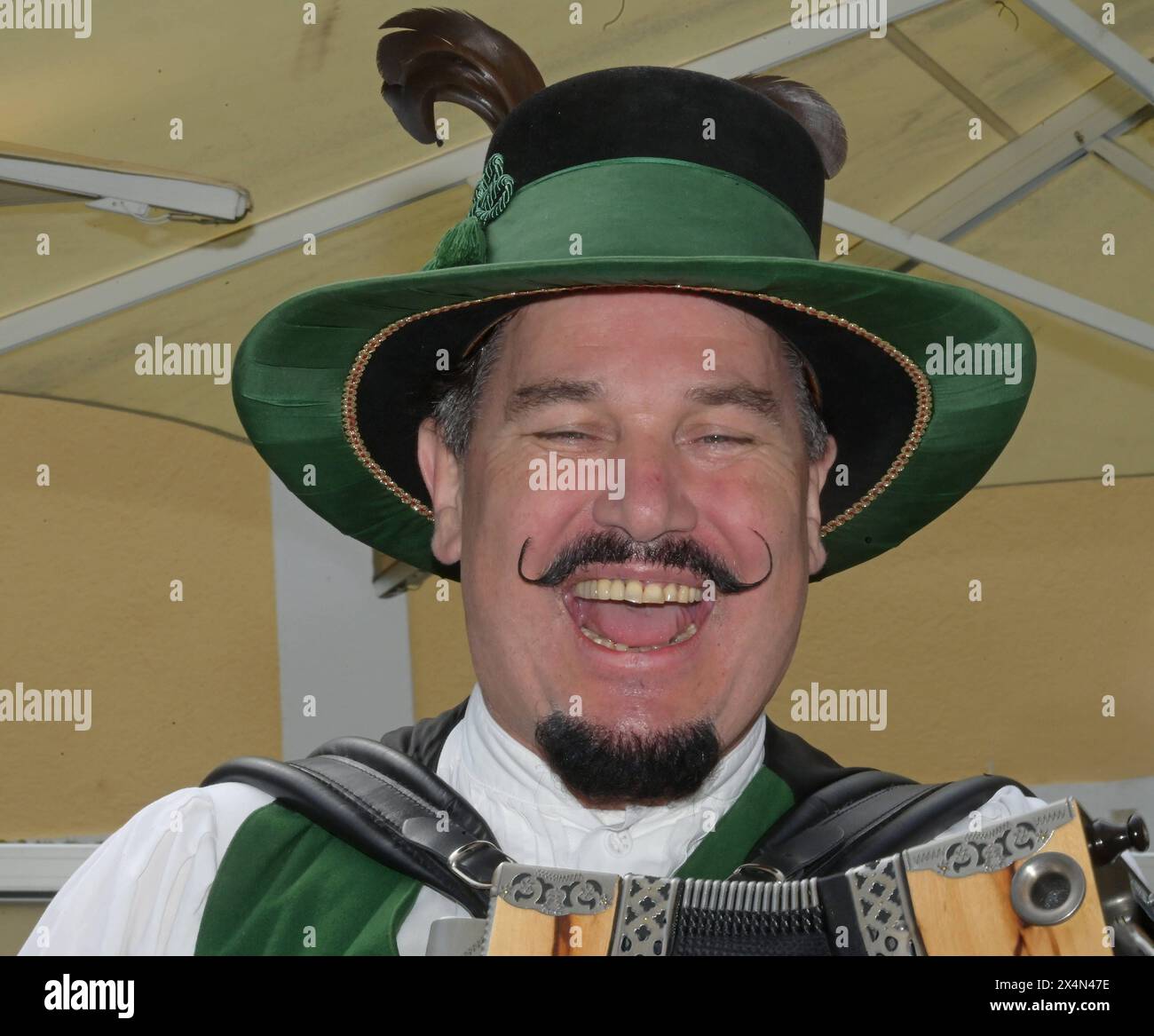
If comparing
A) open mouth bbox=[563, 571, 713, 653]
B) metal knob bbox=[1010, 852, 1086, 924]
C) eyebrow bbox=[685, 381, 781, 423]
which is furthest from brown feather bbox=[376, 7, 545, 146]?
metal knob bbox=[1010, 852, 1086, 924]

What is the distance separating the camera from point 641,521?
159 cm

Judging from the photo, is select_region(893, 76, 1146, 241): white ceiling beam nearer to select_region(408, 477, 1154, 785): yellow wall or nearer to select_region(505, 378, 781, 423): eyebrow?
select_region(408, 477, 1154, 785): yellow wall

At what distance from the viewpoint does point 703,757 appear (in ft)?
5.44

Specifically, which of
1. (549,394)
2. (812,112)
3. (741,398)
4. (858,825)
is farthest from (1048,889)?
(812,112)

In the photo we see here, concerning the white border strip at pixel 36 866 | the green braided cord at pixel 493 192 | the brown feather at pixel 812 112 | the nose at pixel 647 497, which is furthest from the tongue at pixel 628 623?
the white border strip at pixel 36 866

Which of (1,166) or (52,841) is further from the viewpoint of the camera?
(52,841)

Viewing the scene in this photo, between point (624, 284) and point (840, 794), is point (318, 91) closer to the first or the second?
point (624, 284)

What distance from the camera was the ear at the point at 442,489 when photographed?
1871 millimetres

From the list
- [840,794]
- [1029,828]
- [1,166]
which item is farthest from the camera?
[1,166]

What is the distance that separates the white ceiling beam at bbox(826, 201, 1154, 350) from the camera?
2.94 meters

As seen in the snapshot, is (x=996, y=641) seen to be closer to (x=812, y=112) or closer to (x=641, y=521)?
(x=812, y=112)

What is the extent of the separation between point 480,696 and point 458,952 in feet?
1.57
